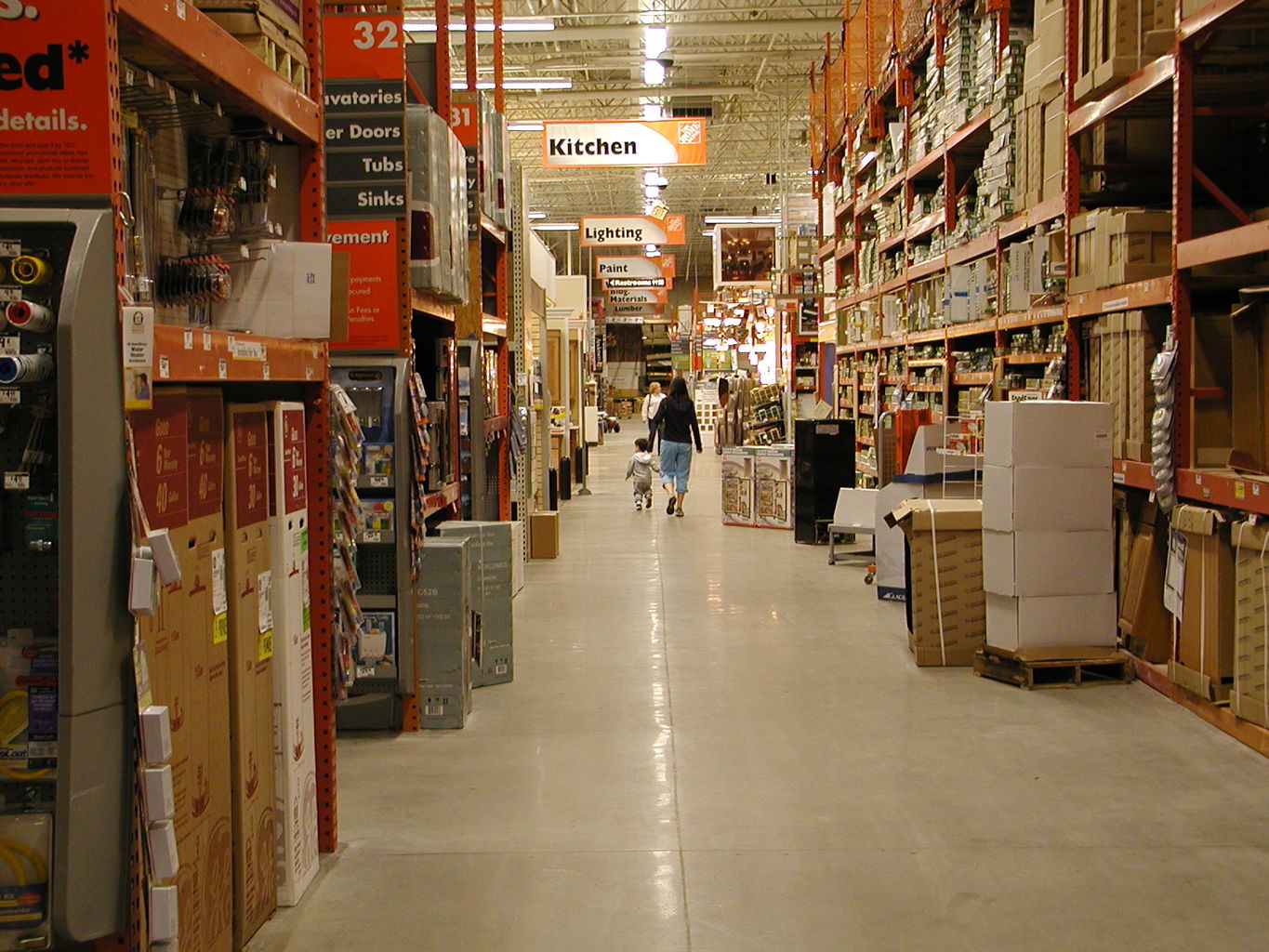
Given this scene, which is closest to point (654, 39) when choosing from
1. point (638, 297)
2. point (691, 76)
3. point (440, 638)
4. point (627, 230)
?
point (691, 76)

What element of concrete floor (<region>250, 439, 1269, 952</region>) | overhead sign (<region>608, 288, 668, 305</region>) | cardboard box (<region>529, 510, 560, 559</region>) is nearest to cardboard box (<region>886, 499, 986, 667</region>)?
concrete floor (<region>250, 439, 1269, 952</region>)

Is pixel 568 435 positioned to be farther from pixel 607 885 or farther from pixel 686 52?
pixel 607 885

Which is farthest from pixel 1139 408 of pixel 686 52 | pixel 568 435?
pixel 686 52

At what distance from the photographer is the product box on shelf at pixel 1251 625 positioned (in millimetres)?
4742

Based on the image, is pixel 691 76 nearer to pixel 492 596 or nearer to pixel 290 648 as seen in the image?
pixel 492 596

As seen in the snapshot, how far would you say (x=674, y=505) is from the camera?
46.4 feet

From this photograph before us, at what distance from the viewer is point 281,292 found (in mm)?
3477

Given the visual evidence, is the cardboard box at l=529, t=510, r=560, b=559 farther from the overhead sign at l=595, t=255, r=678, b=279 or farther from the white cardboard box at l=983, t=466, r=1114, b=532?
the overhead sign at l=595, t=255, r=678, b=279

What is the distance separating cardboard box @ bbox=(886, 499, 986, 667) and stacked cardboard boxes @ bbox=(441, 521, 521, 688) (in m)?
2.21

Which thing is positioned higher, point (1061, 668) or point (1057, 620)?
point (1057, 620)

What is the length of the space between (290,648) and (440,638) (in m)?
1.92

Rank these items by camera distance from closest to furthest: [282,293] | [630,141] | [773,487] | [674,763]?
[282,293]
[674,763]
[773,487]
[630,141]

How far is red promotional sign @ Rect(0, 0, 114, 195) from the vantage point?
2174 mm

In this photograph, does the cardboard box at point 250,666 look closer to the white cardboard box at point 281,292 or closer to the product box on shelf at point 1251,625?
the white cardboard box at point 281,292
